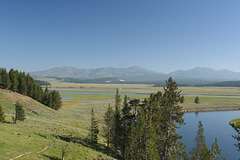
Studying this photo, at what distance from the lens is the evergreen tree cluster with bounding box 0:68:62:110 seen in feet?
242

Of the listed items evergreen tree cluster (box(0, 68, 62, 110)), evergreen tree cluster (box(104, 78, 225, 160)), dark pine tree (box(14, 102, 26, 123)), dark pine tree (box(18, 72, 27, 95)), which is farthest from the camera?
dark pine tree (box(18, 72, 27, 95))

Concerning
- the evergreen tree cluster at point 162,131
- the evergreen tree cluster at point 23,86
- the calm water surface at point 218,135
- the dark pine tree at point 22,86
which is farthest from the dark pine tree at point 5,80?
the calm water surface at point 218,135

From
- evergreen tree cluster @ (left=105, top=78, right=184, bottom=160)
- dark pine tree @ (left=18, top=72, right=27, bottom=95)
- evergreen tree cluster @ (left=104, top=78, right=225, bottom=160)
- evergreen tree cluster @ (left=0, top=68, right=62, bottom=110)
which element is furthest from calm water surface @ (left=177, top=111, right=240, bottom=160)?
dark pine tree @ (left=18, top=72, right=27, bottom=95)

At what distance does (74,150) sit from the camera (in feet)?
89.7

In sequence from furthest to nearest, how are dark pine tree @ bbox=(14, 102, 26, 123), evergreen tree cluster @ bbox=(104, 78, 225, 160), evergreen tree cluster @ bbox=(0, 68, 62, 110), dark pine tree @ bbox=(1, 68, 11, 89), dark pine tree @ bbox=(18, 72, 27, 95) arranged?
1. dark pine tree @ bbox=(18, 72, 27, 95)
2. evergreen tree cluster @ bbox=(0, 68, 62, 110)
3. dark pine tree @ bbox=(1, 68, 11, 89)
4. dark pine tree @ bbox=(14, 102, 26, 123)
5. evergreen tree cluster @ bbox=(104, 78, 225, 160)

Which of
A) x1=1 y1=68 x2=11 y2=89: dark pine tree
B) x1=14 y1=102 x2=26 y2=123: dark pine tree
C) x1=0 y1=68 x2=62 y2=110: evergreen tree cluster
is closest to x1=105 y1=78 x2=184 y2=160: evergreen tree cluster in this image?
x1=14 y1=102 x2=26 y2=123: dark pine tree

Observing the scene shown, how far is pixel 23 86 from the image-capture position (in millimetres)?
79188

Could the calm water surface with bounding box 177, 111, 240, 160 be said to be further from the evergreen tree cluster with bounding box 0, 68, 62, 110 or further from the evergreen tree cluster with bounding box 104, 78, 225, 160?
the evergreen tree cluster with bounding box 0, 68, 62, 110

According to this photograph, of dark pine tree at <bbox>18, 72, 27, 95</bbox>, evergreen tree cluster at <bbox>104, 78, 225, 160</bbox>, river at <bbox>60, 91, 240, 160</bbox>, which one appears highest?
dark pine tree at <bbox>18, 72, 27, 95</bbox>

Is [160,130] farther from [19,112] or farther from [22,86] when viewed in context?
[22,86]

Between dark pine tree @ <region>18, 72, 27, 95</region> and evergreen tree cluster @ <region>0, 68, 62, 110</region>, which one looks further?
dark pine tree @ <region>18, 72, 27, 95</region>

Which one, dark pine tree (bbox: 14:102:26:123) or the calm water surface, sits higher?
dark pine tree (bbox: 14:102:26:123)

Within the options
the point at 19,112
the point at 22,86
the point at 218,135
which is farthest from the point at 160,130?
the point at 22,86

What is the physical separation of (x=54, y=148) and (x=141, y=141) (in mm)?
14864
